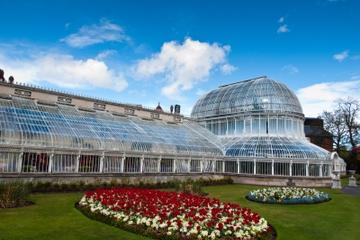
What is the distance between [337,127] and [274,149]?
1294 inches

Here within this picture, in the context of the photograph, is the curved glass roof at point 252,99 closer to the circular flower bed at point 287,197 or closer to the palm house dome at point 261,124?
the palm house dome at point 261,124

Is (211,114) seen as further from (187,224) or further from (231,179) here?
(187,224)

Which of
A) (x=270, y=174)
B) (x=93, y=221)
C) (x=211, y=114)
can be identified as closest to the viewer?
(x=93, y=221)

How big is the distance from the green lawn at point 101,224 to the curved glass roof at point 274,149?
48.0ft

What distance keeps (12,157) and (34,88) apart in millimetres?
9868

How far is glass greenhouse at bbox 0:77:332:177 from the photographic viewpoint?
74.6 feet

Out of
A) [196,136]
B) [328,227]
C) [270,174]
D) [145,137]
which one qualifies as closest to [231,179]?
[270,174]

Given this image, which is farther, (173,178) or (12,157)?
(173,178)

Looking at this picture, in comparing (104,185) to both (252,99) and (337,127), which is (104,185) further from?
(337,127)

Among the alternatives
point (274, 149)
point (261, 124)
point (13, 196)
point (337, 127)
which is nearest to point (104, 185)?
point (13, 196)

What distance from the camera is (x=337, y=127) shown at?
6078 cm

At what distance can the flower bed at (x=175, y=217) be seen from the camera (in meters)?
11.0

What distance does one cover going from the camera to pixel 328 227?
46.5ft

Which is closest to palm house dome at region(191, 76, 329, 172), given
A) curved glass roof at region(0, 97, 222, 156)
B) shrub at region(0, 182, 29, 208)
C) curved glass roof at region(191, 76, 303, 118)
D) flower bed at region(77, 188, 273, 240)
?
curved glass roof at region(191, 76, 303, 118)
